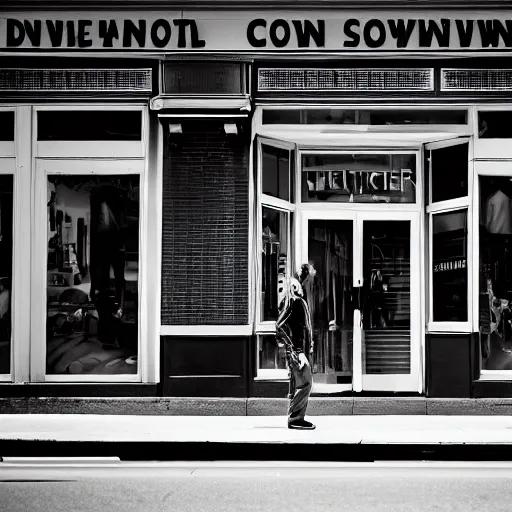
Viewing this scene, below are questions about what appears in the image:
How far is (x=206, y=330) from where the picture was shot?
1232 centimetres

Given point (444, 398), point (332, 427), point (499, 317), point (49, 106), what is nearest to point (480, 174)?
point (499, 317)

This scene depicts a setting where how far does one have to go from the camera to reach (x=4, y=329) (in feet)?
41.2

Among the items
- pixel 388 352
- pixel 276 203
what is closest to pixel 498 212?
pixel 388 352

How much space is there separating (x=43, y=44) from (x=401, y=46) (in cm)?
474

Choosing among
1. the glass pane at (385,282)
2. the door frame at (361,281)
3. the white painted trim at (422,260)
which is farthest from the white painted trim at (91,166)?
the white painted trim at (422,260)

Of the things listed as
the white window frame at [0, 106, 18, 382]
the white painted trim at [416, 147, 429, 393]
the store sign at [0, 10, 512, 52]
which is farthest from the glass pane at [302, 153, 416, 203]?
the white window frame at [0, 106, 18, 382]

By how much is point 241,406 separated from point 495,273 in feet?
12.6

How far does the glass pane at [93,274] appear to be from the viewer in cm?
1257

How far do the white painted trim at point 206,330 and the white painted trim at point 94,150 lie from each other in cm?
233

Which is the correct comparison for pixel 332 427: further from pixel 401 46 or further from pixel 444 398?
pixel 401 46

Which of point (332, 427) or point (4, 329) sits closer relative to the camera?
point (332, 427)

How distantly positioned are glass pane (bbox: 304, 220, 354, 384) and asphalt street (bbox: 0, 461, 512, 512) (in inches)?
142

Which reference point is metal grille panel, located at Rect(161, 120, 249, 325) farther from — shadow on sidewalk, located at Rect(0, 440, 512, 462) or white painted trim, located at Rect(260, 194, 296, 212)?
shadow on sidewalk, located at Rect(0, 440, 512, 462)

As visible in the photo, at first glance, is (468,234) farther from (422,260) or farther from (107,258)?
(107,258)
